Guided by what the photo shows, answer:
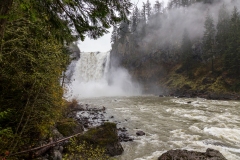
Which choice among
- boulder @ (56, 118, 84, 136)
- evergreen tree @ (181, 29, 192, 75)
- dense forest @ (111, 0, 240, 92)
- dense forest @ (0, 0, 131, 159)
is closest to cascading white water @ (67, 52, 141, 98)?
dense forest @ (111, 0, 240, 92)

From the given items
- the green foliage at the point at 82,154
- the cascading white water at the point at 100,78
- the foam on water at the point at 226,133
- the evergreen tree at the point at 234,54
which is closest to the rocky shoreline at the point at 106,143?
the green foliage at the point at 82,154

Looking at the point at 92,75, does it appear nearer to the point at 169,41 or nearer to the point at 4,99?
the point at 169,41

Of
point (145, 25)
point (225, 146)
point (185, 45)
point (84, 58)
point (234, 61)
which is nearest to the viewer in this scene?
point (225, 146)

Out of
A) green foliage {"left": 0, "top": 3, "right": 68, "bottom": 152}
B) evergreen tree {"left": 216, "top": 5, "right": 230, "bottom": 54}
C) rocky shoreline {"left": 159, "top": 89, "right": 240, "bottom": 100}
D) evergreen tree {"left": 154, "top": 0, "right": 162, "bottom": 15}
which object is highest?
evergreen tree {"left": 154, "top": 0, "right": 162, "bottom": 15}

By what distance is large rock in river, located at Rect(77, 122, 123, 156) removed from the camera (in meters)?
9.75

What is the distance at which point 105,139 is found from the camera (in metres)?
10.0

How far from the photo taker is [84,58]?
67.1 metres

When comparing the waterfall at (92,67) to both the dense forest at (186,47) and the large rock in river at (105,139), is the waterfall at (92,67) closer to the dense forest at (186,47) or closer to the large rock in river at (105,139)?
the dense forest at (186,47)

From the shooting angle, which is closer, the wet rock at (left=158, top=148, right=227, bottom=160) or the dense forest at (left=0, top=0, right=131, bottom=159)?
the dense forest at (left=0, top=0, right=131, bottom=159)

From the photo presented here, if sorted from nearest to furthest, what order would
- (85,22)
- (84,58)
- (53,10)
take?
1. (53,10)
2. (85,22)
3. (84,58)

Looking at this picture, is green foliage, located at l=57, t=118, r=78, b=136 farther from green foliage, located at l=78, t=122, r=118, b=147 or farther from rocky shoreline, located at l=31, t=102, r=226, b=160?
Answer: green foliage, located at l=78, t=122, r=118, b=147

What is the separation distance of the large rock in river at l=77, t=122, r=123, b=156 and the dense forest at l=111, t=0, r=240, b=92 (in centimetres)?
1786

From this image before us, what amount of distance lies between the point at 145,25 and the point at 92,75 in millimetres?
34315

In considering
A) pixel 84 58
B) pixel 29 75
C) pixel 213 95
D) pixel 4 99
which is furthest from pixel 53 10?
pixel 84 58
